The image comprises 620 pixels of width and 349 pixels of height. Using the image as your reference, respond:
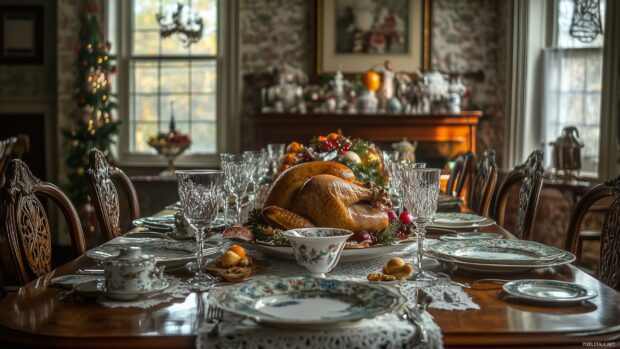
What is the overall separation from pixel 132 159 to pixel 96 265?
4.74m

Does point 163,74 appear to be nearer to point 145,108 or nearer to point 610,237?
point 145,108

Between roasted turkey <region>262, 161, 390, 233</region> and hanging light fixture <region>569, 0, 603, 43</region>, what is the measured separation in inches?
140

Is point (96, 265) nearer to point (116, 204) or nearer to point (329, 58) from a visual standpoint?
point (116, 204)

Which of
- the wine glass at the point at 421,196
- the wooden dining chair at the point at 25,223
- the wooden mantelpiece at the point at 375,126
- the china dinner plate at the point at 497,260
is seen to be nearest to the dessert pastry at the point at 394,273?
the wine glass at the point at 421,196

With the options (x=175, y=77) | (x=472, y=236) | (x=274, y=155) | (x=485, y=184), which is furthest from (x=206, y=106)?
(x=472, y=236)

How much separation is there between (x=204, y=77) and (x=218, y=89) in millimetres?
176

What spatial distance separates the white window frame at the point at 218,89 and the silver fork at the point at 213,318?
4.92m

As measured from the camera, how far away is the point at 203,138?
6.32 m

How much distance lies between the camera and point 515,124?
224 inches

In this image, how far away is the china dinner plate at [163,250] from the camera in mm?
1731

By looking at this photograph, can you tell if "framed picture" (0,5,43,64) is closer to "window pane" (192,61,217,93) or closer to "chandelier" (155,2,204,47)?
"chandelier" (155,2,204,47)

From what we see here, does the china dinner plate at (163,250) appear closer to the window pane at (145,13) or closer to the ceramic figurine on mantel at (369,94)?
the ceramic figurine on mantel at (369,94)

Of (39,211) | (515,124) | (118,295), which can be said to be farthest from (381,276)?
(515,124)

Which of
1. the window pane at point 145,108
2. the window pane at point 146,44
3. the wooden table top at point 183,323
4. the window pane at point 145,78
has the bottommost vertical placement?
the wooden table top at point 183,323
